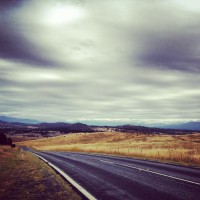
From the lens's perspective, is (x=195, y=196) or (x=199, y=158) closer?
(x=195, y=196)

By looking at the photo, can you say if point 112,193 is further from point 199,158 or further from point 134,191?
point 199,158

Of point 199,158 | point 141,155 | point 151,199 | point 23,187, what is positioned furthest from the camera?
point 141,155

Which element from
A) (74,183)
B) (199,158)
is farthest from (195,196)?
(199,158)

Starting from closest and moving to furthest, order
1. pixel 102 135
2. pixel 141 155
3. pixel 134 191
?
pixel 134 191, pixel 141 155, pixel 102 135

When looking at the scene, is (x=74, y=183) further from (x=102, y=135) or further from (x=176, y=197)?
(x=102, y=135)

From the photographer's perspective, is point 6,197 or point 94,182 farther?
point 94,182

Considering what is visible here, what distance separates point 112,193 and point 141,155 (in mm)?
21128

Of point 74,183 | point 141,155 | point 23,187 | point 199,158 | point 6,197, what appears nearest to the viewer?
point 6,197

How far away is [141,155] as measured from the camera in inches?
1164

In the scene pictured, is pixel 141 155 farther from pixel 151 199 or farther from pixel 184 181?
pixel 151 199

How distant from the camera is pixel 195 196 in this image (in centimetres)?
844

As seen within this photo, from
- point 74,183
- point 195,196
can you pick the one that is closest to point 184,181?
point 195,196

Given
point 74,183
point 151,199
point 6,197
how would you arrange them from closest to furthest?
point 151,199 → point 6,197 → point 74,183

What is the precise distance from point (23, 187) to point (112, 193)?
146 inches
